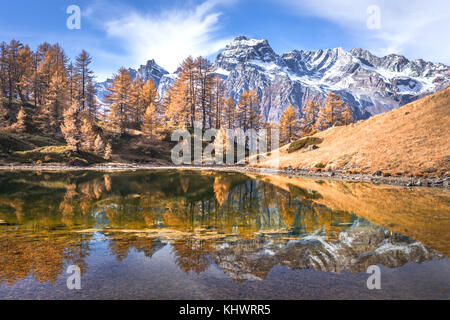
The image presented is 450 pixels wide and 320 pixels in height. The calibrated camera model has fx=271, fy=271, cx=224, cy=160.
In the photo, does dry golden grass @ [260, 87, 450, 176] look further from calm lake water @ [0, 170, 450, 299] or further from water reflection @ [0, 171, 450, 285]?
calm lake water @ [0, 170, 450, 299]

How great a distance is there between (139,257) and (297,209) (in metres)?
10.3

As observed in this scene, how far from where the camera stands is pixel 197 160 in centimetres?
6128

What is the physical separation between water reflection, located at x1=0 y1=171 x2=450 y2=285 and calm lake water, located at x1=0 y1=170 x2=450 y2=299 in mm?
44

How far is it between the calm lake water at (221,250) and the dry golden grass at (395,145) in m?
18.7

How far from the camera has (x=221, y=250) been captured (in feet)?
28.2

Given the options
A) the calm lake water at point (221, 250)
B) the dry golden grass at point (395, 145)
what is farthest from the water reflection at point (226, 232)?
the dry golden grass at point (395, 145)

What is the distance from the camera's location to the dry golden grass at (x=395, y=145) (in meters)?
31.6

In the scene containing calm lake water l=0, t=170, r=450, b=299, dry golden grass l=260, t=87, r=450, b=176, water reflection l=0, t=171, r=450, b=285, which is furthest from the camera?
dry golden grass l=260, t=87, r=450, b=176

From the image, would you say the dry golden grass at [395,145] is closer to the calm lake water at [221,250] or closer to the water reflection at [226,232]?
the water reflection at [226,232]

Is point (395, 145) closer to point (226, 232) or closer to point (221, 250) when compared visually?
point (226, 232)

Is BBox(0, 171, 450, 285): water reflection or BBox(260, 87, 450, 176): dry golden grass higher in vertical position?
BBox(260, 87, 450, 176): dry golden grass

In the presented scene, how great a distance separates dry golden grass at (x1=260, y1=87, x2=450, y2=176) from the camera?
31.6 meters

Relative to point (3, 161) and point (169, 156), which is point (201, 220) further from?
point (169, 156)

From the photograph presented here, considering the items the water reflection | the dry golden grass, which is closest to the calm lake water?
the water reflection
